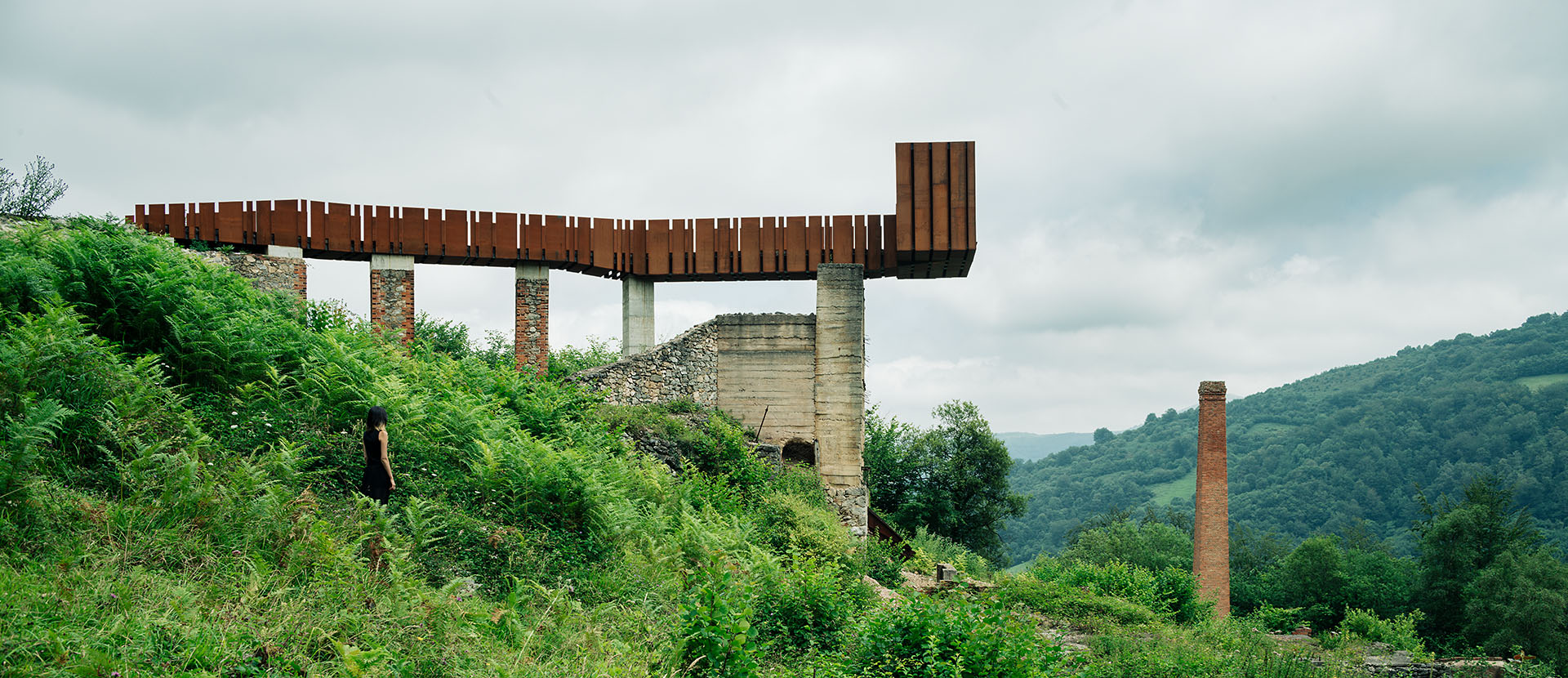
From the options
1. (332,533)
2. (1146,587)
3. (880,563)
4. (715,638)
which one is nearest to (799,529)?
(880,563)

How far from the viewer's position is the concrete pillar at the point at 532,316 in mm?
19656

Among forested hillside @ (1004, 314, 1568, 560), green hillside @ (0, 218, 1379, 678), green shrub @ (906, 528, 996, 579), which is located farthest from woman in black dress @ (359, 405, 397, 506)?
forested hillside @ (1004, 314, 1568, 560)

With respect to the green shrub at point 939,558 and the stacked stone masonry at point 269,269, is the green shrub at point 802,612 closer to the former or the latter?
the green shrub at point 939,558

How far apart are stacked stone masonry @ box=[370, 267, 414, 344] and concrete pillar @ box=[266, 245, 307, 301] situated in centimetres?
133

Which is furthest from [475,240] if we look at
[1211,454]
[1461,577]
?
[1461,577]

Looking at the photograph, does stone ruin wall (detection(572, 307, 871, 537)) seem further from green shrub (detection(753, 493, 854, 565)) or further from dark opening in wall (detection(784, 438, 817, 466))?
green shrub (detection(753, 493, 854, 565))

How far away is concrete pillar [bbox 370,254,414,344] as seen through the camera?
18.6 meters

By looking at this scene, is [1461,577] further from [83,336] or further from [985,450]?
[83,336]

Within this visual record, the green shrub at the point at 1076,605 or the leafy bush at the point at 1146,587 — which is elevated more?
the green shrub at the point at 1076,605

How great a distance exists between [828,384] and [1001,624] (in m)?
10.8

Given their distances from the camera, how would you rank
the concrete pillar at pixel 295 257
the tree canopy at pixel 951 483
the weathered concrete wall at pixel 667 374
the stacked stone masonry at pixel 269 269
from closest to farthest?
the stacked stone masonry at pixel 269 269 < the concrete pillar at pixel 295 257 < the weathered concrete wall at pixel 667 374 < the tree canopy at pixel 951 483

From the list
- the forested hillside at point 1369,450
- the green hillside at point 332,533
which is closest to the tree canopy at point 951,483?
the green hillside at point 332,533

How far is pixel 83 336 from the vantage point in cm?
905

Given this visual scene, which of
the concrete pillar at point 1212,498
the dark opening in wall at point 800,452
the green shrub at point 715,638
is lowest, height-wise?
the concrete pillar at point 1212,498
